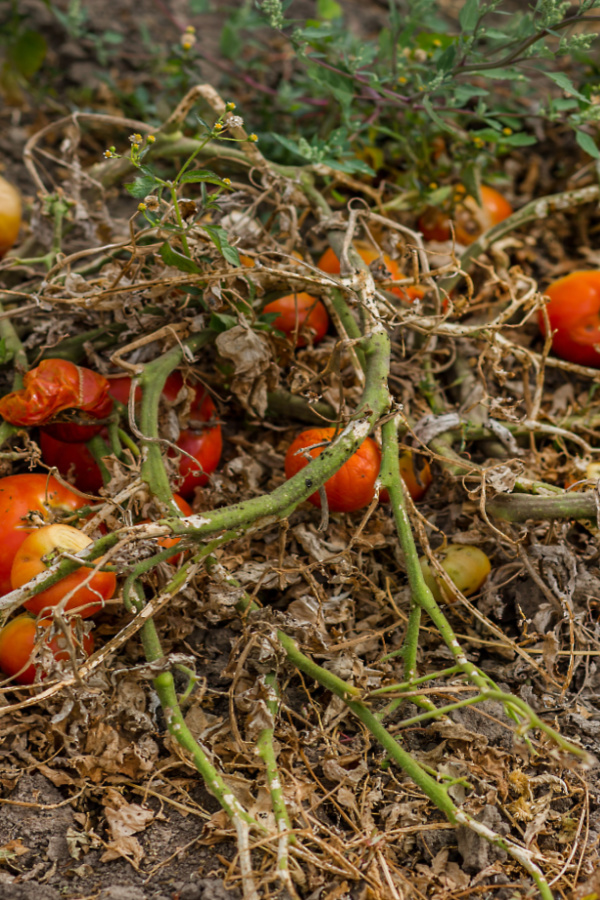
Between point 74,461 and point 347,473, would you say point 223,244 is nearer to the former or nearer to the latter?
point 347,473

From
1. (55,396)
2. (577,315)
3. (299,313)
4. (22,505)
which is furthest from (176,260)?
(577,315)

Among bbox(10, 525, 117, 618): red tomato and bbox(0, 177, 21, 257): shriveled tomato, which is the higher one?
bbox(0, 177, 21, 257): shriveled tomato

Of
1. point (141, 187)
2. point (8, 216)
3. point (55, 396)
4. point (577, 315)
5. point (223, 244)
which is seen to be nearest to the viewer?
point (141, 187)

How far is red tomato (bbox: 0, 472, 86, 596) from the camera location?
5.02 ft

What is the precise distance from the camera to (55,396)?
158 cm

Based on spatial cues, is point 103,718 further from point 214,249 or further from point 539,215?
point 539,215

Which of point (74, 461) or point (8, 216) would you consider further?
point (8, 216)

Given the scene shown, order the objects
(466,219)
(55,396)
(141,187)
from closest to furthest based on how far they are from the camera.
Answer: (141,187) < (55,396) < (466,219)

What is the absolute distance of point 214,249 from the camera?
1676 millimetres

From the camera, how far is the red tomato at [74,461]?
1.74 m

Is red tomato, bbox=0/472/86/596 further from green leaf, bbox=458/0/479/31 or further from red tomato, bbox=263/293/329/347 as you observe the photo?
green leaf, bbox=458/0/479/31

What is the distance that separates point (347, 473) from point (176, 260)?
23.4 inches

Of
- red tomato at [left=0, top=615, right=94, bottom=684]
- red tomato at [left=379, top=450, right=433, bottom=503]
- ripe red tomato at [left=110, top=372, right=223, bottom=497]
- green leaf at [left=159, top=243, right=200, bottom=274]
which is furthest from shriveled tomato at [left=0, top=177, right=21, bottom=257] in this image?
red tomato at [left=379, top=450, right=433, bottom=503]

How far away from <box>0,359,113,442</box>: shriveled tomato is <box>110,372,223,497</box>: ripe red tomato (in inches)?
4.0
